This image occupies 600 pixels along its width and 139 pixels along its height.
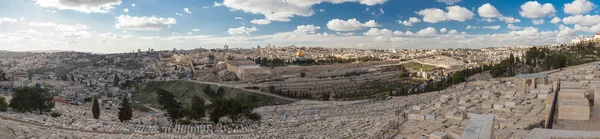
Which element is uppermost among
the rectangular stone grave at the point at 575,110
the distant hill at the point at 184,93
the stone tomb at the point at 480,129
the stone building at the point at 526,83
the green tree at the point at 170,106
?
the stone tomb at the point at 480,129

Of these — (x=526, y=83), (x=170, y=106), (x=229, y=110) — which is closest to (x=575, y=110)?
(x=526, y=83)

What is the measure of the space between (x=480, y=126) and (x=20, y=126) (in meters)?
16.2

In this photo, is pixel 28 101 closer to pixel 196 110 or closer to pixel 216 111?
pixel 196 110

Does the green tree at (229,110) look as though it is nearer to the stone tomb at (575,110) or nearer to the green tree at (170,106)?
the green tree at (170,106)

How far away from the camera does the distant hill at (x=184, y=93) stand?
35312 millimetres

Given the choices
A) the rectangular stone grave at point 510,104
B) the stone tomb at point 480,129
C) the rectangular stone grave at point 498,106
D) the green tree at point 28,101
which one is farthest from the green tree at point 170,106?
the stone tomb at point 480,129

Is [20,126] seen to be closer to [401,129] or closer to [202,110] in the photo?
[202,110]

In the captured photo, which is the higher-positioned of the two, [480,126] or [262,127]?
[480,126]

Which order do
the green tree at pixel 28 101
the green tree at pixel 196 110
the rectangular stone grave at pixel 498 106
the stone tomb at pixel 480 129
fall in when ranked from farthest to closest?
the green tree at pixel 28 101, the green tree at pixel 196 110, the rectangular stone grave at pixel 498 106, the stone tomb at pixel 480 129

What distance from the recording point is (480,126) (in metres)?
5.93

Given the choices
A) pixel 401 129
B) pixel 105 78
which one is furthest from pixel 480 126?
pixel 105 78

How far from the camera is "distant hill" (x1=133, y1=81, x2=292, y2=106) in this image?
35.3 m

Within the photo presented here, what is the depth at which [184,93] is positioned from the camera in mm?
42125

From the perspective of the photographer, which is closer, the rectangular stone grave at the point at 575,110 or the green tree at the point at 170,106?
the rectangular stone grave at the point at 575,110
